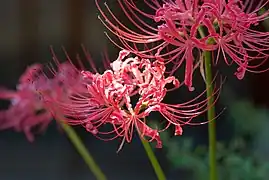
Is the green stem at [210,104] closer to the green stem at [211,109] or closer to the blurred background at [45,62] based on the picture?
the green stem at [211,109]

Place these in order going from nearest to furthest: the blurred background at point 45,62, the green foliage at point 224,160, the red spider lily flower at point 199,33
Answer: the red spider lily flower at point 199,33 < the green foliage at point 224,160 < the blurred background at point 45,62

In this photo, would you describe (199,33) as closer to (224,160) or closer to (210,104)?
(210,104)

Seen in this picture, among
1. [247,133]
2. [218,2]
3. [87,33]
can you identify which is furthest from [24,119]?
[87,33]

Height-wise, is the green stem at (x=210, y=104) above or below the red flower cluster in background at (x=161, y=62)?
below

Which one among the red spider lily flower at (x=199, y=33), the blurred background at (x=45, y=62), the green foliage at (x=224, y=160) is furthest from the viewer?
the blurred background at (x=45, y=62)

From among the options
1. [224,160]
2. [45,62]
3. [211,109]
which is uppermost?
[45,62]

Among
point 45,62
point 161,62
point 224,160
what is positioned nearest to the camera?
point 161,62

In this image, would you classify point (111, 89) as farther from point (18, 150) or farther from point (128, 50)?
point (18, 150)

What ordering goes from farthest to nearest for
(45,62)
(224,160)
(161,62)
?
1. (45,62)
2. (224,160)
3. (161,62)


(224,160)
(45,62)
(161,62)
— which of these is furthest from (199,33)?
(45,62)

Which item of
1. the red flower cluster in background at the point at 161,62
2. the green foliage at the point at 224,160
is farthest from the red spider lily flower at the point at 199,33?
the green foliage at the point at 224,160
